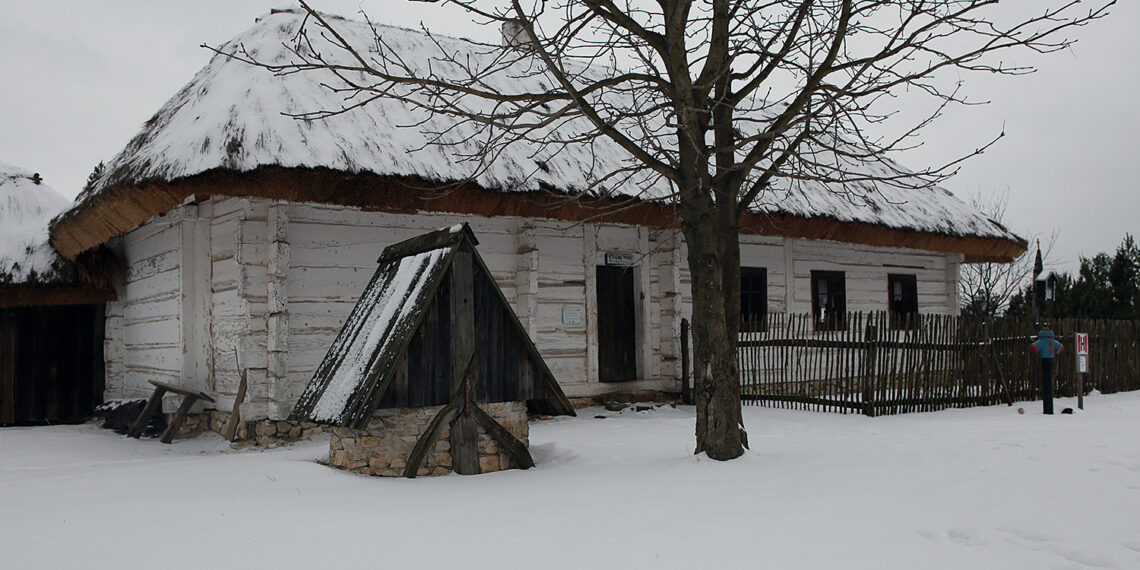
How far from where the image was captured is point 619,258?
10836 mm

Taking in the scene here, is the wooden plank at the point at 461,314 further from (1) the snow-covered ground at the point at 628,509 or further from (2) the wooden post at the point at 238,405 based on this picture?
(2) the wooden post at the point at 238,405

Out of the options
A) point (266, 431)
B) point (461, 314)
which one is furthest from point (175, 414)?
point (461, 314)

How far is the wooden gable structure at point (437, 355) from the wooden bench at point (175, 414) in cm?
309

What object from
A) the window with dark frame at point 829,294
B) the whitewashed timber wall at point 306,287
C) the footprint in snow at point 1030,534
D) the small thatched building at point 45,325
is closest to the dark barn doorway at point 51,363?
the small thatched building at point 45,325

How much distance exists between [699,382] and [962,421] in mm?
3896

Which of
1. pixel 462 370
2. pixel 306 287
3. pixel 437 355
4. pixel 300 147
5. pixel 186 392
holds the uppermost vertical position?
pixel 300 147

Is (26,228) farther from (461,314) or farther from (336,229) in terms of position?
(461,314)

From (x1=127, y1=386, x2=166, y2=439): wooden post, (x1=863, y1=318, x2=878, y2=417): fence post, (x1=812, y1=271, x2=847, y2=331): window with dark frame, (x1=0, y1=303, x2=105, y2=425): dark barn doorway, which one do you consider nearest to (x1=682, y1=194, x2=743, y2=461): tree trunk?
(x1=863, y1=318, x2=878, y2=417): fence post

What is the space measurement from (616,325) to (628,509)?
6.52m

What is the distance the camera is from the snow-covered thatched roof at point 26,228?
34.1 ft

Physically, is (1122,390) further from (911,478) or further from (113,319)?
(113,319)

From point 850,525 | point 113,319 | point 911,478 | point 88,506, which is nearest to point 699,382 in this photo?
point 911,478

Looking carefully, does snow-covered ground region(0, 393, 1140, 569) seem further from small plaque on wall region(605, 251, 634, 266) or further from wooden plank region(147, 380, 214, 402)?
small plaque on wall region(605, 251, 634, 266)

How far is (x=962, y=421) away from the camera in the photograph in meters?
8.32
